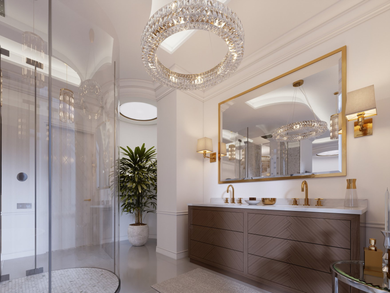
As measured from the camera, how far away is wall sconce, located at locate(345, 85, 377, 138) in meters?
1.93

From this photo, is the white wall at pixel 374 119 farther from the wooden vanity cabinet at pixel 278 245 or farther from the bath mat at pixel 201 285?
the bath mat at pixel 201 285

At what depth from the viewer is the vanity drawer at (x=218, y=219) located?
8.48 ft

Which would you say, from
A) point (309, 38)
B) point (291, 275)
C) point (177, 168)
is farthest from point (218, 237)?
point (309, 38)

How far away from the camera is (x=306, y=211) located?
203cm

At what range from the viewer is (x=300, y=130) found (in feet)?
8.70

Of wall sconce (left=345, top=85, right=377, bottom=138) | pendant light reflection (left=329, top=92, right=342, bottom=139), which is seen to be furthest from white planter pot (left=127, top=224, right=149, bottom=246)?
wall sconce (left=345, top=85, right=377, bottom=138)

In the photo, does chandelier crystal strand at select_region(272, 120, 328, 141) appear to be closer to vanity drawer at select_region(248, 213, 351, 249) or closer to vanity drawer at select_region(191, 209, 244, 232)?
vanity drawer at select_region(248, 213, 351, 249)

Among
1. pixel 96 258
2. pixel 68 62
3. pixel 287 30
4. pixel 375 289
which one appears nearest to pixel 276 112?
pixel 287 30

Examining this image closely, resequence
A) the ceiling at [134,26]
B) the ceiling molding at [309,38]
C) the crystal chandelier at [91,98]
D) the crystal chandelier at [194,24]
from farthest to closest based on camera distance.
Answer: the ceiling molding at [309,38] → the crystal chandelier at [91,98] → the crystal chandelier at [194,24] → the ceiling at [134,26]

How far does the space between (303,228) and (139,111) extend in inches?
181

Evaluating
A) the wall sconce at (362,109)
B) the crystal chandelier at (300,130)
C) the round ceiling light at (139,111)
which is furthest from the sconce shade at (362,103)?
the round ceiling light at (139,111)

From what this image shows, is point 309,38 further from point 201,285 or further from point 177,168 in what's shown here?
point 201,285

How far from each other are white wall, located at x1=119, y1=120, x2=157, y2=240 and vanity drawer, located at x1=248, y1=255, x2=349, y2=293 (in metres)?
3.23

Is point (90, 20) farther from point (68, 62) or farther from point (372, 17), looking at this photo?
point (372, 17)
